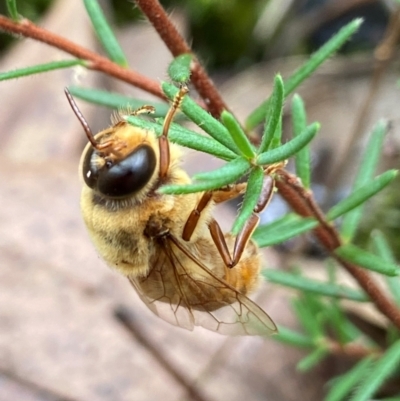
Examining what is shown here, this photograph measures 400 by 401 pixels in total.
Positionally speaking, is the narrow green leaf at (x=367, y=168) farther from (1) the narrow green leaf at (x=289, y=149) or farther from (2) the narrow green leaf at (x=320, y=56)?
(1) the narrow green leaf at (x=289, y=149)

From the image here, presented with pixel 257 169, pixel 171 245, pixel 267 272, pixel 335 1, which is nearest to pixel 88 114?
pixel 335 1

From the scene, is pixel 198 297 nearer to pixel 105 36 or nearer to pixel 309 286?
pixel 309 286

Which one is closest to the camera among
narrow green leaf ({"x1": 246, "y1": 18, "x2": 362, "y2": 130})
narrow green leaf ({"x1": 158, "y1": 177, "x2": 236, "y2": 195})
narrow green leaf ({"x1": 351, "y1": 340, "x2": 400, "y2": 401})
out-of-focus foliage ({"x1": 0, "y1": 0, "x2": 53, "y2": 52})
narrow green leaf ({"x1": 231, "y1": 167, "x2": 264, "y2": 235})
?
narrow green leaf ({"x1": 158, "y1": 177, "x2": 236, "y2": 195})

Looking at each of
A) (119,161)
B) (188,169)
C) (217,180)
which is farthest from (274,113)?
(188,169)

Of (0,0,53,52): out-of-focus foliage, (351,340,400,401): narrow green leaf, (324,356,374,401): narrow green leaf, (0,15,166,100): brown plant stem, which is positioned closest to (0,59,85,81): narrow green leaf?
(0,15,166,100): brown plant stem

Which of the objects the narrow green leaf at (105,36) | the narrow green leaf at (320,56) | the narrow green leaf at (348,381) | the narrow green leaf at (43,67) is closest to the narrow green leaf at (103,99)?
the narrow green leaf at (105,36)

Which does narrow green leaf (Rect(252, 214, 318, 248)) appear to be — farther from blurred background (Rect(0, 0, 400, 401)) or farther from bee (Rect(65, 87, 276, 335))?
blurred background (Rect(0, 0, 400, 401))
